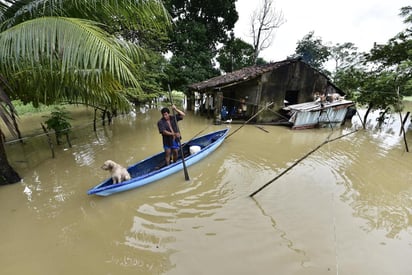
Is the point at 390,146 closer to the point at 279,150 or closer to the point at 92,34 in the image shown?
the point at 279,150

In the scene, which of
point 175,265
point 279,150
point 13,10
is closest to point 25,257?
point 175,265

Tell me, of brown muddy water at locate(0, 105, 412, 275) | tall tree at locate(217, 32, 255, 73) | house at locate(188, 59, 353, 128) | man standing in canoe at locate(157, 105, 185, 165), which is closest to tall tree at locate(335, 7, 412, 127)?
house at locate(188, 59, 353, 128)

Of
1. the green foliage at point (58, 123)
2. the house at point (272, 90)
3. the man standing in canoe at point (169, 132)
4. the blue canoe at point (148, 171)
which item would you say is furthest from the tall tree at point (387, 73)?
the green foliage at point (58, 123)

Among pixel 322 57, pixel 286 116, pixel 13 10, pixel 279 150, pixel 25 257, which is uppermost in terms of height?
pixel 322 57

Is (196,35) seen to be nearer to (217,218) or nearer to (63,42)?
(63,42)

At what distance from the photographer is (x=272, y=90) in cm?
1307

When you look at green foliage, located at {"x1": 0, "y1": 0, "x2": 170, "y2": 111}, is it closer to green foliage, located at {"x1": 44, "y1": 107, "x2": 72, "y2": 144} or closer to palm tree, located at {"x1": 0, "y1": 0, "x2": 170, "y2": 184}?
palm tree, located at {"x1": 0, "y1": 0, "x2": 170, "y2": 184}

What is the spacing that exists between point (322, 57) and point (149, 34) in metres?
26.0

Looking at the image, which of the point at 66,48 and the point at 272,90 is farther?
the point at 272,90

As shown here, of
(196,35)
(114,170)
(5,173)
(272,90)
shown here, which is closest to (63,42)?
(114,170)

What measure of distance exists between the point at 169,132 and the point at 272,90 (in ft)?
30.1

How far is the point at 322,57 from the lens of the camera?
98.6 ft

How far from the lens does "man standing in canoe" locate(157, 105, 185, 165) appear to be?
226 inches

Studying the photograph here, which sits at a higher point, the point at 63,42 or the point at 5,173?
the point at 63,42
